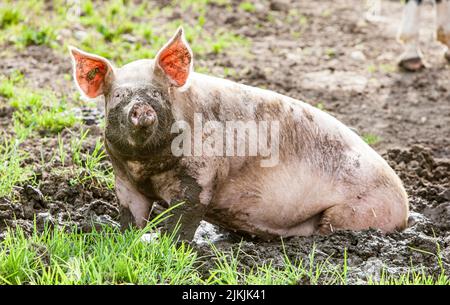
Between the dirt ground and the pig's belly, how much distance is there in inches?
5.6

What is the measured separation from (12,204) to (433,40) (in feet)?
22.4

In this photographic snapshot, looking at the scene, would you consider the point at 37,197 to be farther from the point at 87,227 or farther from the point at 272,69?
the point at 272,69

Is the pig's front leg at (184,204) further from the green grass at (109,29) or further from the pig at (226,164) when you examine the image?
the green grass at (109,29)

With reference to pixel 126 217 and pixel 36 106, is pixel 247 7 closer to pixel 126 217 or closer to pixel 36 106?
pixel 36 106

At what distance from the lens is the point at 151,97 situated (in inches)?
186

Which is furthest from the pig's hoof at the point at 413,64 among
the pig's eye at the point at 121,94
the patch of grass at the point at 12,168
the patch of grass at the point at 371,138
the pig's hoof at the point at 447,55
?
the pig's eye at the point at 121,94

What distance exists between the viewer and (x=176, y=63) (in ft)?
15.9

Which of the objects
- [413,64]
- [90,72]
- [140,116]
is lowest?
[413,64]

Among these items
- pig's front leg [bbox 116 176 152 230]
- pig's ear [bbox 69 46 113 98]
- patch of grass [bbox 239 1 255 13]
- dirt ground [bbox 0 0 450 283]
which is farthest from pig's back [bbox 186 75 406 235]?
patch of grass [bbox 239 1 255 13]

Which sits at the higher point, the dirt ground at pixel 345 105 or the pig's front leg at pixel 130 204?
the pig's front leg at pixel 130 204

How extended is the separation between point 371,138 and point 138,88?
10.6ft

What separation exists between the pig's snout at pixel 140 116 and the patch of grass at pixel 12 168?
1.41 meters

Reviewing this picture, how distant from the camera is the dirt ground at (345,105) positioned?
202 inches

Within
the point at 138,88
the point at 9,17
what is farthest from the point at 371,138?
the point at 9,17
